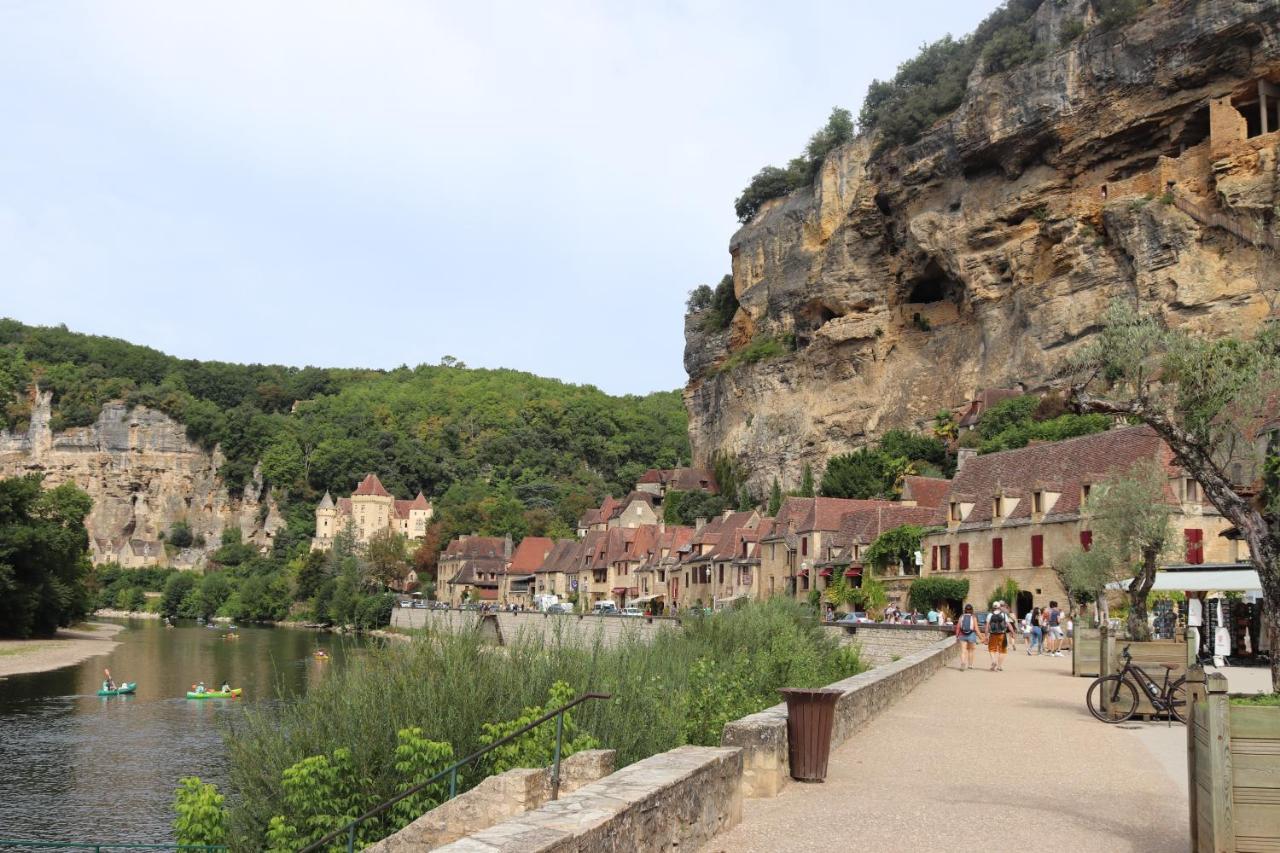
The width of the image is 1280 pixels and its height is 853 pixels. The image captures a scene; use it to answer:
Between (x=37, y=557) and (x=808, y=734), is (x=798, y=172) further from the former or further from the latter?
(x=808, y=734)

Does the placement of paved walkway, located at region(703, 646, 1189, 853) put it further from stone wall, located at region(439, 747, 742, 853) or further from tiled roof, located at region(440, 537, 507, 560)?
tiled roof, located at region(440, 537, 507, 560)

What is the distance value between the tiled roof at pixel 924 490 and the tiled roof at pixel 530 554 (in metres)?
49.0

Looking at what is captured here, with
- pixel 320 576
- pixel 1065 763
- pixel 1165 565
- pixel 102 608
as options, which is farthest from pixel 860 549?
pixel 102 608

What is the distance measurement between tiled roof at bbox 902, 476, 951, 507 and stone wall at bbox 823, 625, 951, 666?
63.1 feet

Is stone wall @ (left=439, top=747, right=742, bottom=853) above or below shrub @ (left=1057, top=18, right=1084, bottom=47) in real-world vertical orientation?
below

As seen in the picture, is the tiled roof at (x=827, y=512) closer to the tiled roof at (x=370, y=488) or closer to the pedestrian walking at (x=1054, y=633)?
the pedestrian walking at (x=1054, y=633)

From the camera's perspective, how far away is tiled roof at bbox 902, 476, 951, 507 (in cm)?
5362

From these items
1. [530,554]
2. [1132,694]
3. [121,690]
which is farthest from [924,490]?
[530,554]

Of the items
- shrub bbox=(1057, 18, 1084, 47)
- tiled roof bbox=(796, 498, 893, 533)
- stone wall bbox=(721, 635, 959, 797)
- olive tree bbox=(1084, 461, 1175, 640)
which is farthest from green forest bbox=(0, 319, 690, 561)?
stone wall bbox=(721, 635, 959, 797)

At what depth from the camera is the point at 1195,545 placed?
35.7 metres

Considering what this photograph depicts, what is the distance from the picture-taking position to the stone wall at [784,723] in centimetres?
959

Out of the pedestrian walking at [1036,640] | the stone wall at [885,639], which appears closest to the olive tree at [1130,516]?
the pedestrian walking at [1036,640]

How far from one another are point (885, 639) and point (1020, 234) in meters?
34.7

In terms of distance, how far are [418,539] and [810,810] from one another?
423 ft
